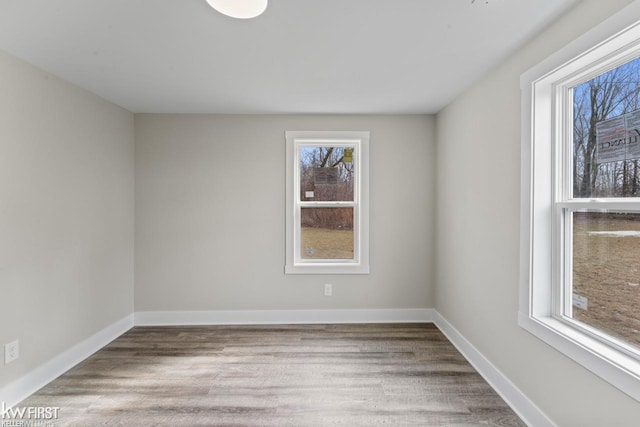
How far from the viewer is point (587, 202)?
1.72m

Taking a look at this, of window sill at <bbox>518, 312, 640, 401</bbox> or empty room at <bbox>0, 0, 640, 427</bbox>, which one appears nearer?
window sill at <bbox>518, 312, 640, 401</bbox>

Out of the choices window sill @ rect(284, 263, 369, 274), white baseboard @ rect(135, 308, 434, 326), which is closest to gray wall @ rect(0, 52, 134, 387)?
white baseboard @ rect(135, 308, 434, 326)

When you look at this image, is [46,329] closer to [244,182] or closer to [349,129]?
[244,182]

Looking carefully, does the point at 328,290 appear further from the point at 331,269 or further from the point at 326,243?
the point at 326,243

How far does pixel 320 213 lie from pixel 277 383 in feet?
6.04

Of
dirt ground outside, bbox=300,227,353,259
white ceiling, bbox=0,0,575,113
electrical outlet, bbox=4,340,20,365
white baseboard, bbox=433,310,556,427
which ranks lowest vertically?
white baseboard, bbox=433,310,556,427

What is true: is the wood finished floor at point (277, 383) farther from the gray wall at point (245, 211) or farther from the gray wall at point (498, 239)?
the gray wall at point (245, 211)

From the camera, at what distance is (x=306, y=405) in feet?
7.18

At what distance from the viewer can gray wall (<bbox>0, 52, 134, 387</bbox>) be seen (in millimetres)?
2158

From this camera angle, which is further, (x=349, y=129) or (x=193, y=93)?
(x=349, y=129)

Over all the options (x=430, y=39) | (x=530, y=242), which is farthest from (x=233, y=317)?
(x=430, y=39)

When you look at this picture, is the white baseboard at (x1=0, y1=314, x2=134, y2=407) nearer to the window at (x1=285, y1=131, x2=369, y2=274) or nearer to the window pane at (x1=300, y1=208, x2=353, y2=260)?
the window at (x1=285, y1=131, x2=369, y2=274)

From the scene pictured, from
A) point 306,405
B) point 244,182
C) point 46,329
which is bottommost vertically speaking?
point 306,405

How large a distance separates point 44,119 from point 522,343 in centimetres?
363
